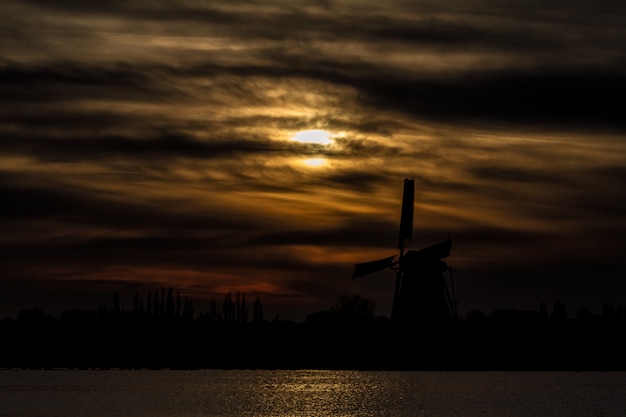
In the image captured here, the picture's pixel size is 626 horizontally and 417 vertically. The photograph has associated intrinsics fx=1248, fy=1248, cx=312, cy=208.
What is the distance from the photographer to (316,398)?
11388 centimetres

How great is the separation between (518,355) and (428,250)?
57.2 metres

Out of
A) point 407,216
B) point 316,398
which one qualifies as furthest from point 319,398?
point 407,216

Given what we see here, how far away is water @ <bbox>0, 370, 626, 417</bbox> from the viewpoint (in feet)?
305

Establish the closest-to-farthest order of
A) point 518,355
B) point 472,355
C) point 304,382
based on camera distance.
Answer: point 304,382 < point 472,355 < point 518,355

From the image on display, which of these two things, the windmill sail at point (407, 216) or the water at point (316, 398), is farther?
the windmill sail at point (407, 216)

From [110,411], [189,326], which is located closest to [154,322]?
[189,326]

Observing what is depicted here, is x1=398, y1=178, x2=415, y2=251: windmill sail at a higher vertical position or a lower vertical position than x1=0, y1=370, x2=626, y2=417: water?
higher

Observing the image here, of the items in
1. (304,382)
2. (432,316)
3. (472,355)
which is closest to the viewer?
(432,316)

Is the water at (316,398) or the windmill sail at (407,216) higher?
the windmill sail at (407,216)

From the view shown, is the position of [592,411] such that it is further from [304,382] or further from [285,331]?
[285,331]

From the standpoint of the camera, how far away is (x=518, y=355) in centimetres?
18838

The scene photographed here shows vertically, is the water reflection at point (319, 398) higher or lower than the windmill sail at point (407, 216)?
lower

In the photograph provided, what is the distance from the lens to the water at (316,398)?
92.8 meters

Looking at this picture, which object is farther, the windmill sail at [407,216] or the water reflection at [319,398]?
the windmill sail at [407,216]
